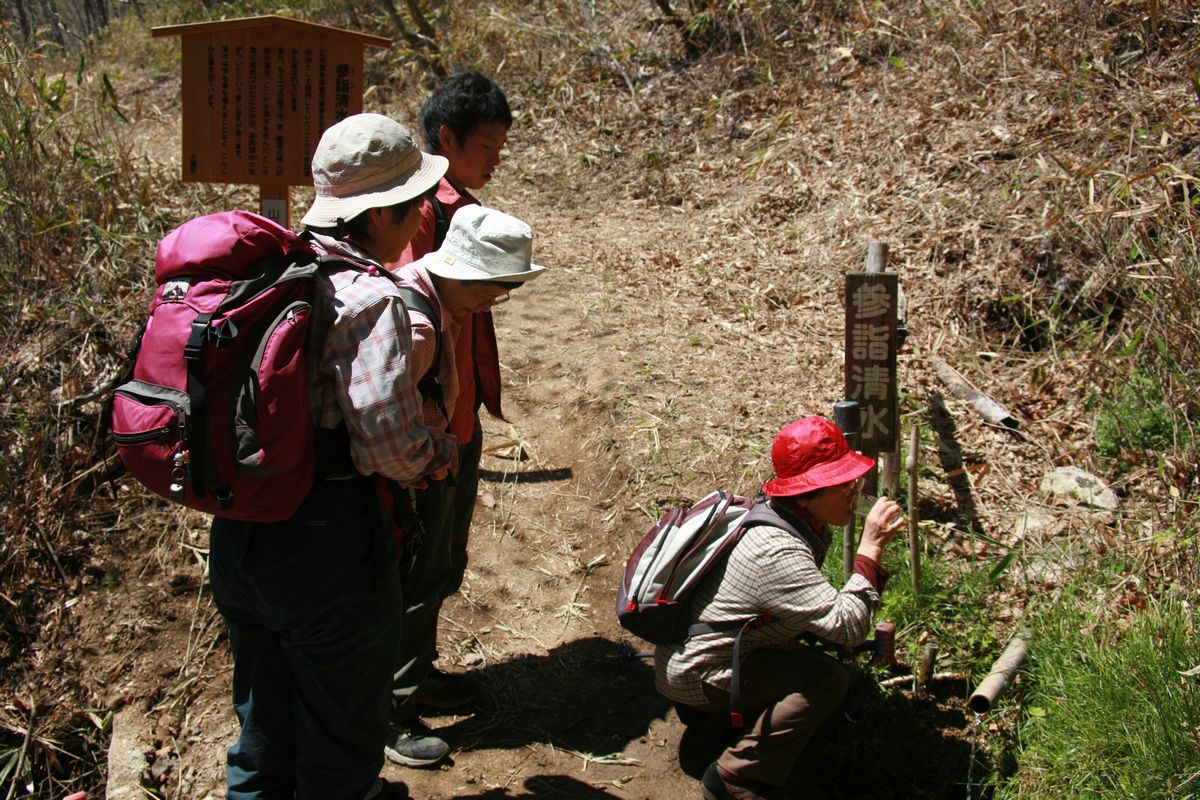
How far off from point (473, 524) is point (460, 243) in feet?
8.18

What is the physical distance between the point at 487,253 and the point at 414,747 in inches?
75.6

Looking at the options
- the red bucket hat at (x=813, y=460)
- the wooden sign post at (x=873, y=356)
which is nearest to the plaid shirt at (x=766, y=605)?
the red bucket hat at (x=813, y=460)

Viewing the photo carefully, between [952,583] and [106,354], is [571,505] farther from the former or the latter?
[106,354]

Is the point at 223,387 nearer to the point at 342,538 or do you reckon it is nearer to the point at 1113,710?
the point at 342,538

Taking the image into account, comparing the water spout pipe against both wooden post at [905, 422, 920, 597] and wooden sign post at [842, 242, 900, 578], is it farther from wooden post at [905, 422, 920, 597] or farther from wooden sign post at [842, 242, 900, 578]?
wooden sign post at [842, 242, 900, 578]

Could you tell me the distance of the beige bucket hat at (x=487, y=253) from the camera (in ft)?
8.36

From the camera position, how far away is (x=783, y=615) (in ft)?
9.70

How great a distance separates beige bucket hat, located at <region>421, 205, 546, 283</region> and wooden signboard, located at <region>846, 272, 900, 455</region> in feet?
4.94

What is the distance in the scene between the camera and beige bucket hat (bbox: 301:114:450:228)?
7.88 feet

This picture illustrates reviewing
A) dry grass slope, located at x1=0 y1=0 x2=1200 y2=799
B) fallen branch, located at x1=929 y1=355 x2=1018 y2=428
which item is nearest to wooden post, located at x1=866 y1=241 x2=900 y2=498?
→ dry grass slope, located at x1=0 y1=0 x2=1200 y2=799

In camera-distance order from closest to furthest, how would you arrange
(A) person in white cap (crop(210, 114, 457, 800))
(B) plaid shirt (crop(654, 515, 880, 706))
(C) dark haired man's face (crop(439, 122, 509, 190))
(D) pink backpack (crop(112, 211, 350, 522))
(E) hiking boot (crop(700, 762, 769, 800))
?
(D) pink backpack (crop(112, 211, 350, 522)) < (A) person in white cap (crop(210, 114, 457, 800)) < (B) plaid shirt (crop(654, 515, 880, 706)) < (E) hiking boot (crop(700, 762, 769, 800)) < (C) dark haired man's face (crop(439, 122, 509, 190))

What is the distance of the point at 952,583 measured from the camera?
407 cm

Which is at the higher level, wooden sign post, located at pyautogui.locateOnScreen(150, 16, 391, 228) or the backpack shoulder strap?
wooden sign post, located at pyautogui.locateOnScreen(150, 16, 391, 228)

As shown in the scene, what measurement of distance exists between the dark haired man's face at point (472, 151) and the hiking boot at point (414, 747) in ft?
6.67
